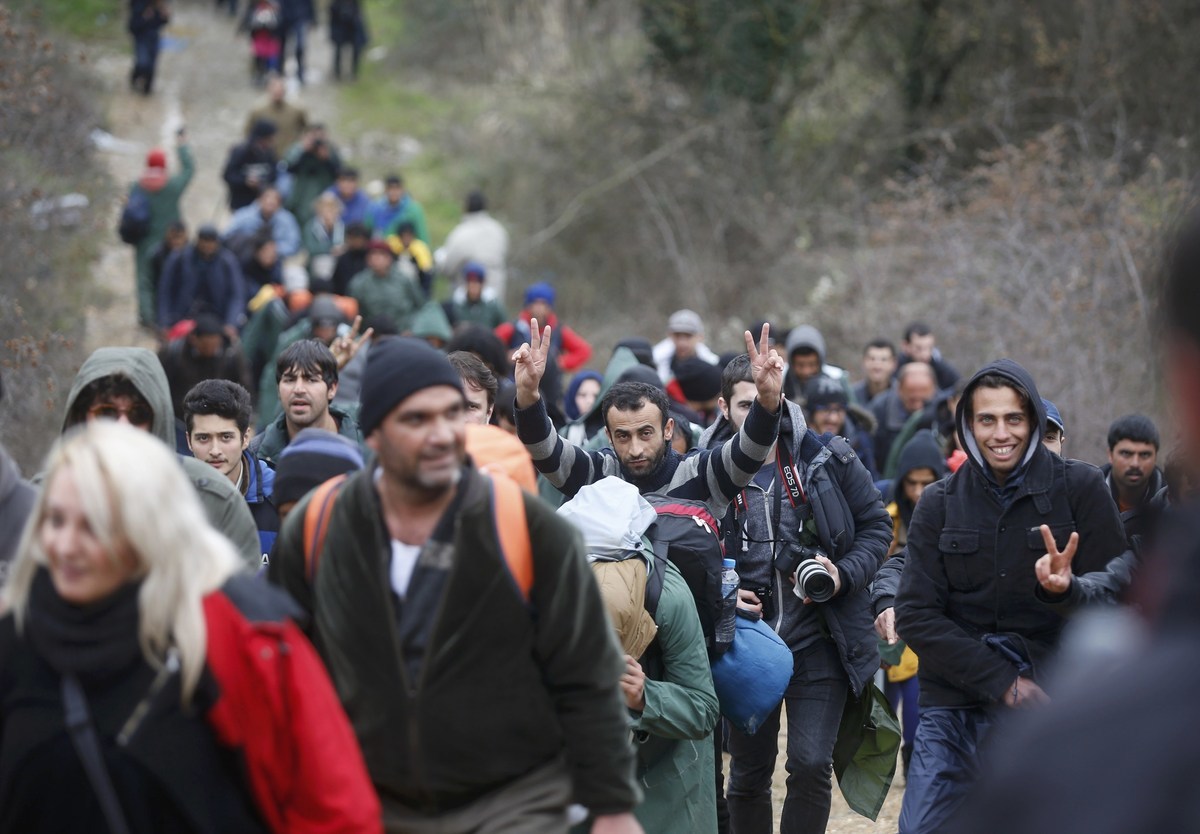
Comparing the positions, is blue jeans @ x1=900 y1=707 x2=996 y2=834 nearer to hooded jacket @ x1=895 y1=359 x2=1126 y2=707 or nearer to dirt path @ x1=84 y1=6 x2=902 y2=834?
hooded jacket @ x1=895 y1=359 x2=1126 y2=707

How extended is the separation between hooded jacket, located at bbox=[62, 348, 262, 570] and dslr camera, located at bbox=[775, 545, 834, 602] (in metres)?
2.34

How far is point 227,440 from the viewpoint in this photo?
20.7ft

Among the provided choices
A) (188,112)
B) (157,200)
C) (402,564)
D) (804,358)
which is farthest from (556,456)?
(188,112)

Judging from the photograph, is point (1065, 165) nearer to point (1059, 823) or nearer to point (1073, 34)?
point (1073, 34)

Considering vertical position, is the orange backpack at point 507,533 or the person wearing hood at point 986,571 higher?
the orange backpack at point 507,533

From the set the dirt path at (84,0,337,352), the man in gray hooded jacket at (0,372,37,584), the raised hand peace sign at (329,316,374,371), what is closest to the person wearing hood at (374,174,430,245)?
the dirt path at (84,0,337,352)

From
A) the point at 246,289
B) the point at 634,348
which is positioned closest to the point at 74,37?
the point at 246,289

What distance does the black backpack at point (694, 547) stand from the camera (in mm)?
5598

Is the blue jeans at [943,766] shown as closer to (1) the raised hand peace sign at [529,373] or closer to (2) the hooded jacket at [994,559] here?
(2) the hooded jacket at [994,559]

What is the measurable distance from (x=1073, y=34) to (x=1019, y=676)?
1717 cm

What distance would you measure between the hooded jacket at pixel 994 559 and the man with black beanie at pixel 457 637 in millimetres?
1827

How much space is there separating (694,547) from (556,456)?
3.38 ft

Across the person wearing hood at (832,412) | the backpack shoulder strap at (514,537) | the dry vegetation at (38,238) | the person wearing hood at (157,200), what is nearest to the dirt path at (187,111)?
the dry vegetation at (38,238)

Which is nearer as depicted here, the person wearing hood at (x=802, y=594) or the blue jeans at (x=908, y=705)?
the person wearing hood at (x=802, y=594)
